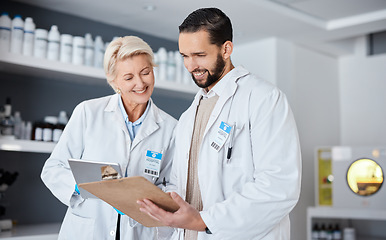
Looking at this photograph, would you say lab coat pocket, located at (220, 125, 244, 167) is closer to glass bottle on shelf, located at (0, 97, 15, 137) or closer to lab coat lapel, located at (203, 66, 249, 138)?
lab coat lapel, located at (203, 66, 249, 138)

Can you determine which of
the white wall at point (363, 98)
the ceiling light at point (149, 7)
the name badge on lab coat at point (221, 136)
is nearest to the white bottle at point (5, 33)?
the ceiling light at point (149, 7)

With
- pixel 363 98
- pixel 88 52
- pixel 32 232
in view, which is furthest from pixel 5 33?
pixel 363 98

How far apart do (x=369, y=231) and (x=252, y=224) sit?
13.1 ft

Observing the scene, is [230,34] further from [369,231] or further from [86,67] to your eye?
[369,231]

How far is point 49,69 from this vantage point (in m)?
3.21

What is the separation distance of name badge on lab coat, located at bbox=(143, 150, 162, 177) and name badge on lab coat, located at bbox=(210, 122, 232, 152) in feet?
1.88

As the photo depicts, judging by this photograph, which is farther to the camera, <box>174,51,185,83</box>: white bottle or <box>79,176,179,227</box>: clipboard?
<box>174,51,185,83</box>: white bottle

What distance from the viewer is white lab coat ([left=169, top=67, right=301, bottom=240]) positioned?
151cm

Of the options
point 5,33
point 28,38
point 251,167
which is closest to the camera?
point 251,167

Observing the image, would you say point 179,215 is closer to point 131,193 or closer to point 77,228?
point 131,193

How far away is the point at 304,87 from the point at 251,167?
11.4ft

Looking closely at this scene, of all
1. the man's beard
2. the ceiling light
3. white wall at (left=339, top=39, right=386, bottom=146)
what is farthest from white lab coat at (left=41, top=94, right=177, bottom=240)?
white wall at (left=339, top=39, right=386, bottom=146)

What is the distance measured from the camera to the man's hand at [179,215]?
151cm

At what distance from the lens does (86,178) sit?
1795 millimetres
